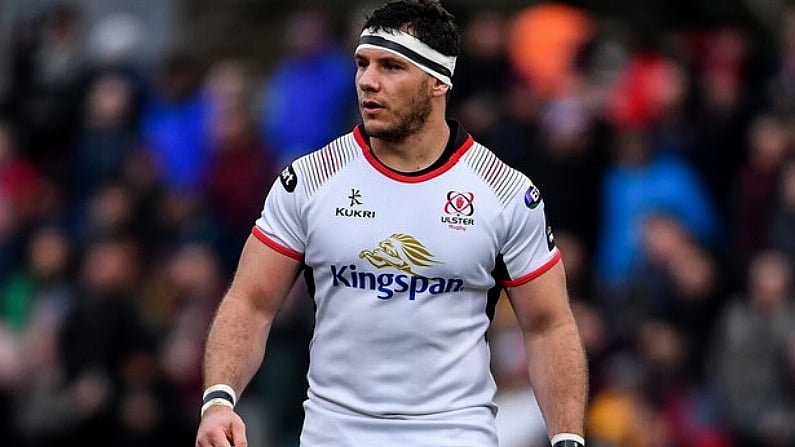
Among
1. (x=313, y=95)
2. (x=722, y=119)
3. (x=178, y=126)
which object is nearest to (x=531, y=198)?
(x=722, y=119)

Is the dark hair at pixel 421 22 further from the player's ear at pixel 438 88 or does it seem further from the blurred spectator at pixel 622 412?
the blurred spectator at pixel 622 412

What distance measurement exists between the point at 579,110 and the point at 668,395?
2.47m

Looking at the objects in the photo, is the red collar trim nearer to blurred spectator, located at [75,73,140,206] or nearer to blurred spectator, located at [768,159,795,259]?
blurred spectator, located at [768,159,795,259]

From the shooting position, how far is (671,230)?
47.4ft

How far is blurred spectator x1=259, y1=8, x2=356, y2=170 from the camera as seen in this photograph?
16.4 metres

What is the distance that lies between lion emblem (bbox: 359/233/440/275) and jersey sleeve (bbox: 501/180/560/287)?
318 mm

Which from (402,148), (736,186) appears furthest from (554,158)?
(402,148)

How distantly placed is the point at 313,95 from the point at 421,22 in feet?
27.5

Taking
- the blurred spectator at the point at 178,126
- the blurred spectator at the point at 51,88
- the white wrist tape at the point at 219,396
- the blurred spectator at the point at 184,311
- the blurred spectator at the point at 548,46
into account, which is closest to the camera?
the white wrist tape at the point at 219,396

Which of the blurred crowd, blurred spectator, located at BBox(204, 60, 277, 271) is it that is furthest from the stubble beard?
blurred spectator, located at BBox(204, 60, 277, 271)

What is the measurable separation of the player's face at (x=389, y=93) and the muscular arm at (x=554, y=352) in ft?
2.56

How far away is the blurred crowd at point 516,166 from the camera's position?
1371 centimetres

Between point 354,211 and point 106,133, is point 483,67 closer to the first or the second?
point 106,133

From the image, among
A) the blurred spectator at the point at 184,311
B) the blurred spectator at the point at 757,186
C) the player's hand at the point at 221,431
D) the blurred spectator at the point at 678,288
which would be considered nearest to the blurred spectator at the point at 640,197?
the blurred spectator at the point at 678,288
